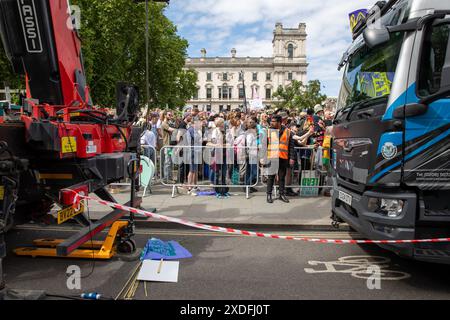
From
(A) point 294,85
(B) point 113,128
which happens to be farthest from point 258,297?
(A) point 294,85

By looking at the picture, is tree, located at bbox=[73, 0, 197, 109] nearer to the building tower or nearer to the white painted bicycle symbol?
the white painted bicycle symbol

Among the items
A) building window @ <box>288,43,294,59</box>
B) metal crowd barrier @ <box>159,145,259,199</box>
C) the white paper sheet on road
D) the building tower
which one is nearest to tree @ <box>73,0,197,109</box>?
metal crowd barrier @ <box>159,145,259,199</box>

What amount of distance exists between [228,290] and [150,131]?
7210 millimetres

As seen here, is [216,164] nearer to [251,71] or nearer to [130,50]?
[130,50]

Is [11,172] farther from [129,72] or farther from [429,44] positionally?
[129,72]

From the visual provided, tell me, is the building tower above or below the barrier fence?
above

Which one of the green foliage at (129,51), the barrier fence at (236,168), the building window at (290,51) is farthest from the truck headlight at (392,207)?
the building window at (290,51)

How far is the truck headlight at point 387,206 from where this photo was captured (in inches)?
143

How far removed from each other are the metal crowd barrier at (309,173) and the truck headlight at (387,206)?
4596 millimetres

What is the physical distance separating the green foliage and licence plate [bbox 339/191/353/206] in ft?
36.0

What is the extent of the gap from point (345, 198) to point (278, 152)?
3.55 meters

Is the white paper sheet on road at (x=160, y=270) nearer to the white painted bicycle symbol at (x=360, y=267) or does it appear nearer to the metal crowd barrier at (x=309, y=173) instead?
the white painted bicycle symbol at (x=360, y=267)

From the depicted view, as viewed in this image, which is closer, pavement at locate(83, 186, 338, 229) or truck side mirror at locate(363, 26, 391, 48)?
truck side mirror at locate(363, 26, 391, 48)

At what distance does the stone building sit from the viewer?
345ft
